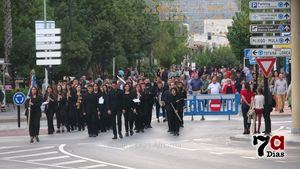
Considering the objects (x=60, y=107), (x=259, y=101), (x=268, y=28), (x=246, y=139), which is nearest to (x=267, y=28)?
(x=268, y=28)

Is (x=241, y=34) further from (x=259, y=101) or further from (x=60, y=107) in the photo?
(x=259, y=101)

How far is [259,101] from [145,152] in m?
5.63

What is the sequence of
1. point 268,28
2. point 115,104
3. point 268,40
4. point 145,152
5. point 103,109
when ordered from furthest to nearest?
point 103,109
point 115,104
point 268,40
point 268,28
point 145,152

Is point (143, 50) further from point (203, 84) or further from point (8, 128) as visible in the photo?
point (8, 128)

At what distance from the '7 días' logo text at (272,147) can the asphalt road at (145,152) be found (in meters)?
0.25

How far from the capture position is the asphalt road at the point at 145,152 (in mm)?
18375

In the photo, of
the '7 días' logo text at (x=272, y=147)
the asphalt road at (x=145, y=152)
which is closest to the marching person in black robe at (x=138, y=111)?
the asphalt road at (x=145, y=152)

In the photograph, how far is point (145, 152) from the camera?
69.6 feet

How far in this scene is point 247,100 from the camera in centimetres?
2627

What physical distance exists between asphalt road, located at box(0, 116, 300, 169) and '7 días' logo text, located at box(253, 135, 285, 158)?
25 centimetres

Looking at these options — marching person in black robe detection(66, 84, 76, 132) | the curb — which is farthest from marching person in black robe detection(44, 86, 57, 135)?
the curb

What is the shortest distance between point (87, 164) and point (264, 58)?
29.5 ft

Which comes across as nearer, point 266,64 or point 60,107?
point 266,64

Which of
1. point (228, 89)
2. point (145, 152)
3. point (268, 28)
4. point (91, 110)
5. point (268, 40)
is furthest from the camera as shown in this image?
point (228, 89)
